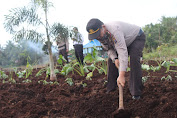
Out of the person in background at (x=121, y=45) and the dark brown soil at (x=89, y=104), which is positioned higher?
the person in background at (x=121, y=45)

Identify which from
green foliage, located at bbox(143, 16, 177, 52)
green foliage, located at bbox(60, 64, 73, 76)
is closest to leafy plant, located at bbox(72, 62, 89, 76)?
green foliage, located at bbox(60, 64, 73, 76)

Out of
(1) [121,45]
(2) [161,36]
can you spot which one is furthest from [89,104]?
(2) [161,36]

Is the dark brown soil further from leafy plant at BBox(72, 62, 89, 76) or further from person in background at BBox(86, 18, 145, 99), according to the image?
leafy plant at BBox(72, 62, 89, 76)

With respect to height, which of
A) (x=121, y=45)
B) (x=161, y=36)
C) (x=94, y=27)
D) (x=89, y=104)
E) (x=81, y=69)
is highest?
(x=161, y=36)

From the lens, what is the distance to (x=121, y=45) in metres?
1.95

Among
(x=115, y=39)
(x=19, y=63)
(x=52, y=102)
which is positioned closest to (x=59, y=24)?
(x=52, y=102)

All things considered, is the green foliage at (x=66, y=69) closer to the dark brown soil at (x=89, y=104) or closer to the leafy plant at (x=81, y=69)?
the leafy plant at (x=81, y=69)

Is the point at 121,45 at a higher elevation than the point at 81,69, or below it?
higher

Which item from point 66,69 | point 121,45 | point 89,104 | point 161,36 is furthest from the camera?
point 161,36

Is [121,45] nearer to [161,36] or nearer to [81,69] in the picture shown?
[81,69]

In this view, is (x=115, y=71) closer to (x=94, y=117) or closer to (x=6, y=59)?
(x=94, y=117)

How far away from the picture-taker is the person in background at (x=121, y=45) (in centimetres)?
194

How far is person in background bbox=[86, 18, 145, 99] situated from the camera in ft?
6.38

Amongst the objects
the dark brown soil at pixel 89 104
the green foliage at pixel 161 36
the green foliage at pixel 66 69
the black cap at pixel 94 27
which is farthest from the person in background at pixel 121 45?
the green foliage at pixel 161 36
